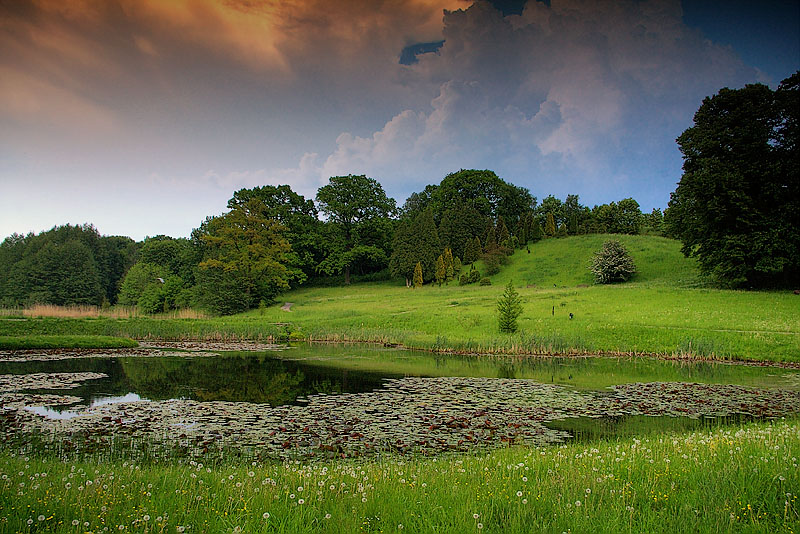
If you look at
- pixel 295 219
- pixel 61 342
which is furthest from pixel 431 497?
pixel 295 219

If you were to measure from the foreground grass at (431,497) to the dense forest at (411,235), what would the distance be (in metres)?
41.0

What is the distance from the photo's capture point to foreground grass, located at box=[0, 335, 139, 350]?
28.4 m

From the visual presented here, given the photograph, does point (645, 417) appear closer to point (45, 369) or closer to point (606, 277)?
point (45, 369)

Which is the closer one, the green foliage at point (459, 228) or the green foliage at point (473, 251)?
the green foliage at point (473, 251)

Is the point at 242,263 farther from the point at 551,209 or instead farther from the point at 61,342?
the point at 551,209

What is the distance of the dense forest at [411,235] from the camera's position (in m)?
41.9

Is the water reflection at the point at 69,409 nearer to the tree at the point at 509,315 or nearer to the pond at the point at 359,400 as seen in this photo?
the pond at the point at 359,400

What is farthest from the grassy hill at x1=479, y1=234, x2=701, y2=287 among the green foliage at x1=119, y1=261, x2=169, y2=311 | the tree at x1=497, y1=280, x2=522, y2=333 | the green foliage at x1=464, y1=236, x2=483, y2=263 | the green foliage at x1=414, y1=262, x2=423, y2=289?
the green foliage at x1=119, y1=261, x2=169, y2=311

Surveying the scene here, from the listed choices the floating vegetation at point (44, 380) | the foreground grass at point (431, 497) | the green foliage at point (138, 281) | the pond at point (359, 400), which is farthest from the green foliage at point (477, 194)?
the foreground grass at point (431, 497)

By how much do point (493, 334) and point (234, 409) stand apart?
21446 millimetres

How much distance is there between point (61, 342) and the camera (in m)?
29.9

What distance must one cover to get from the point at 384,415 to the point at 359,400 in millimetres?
2341

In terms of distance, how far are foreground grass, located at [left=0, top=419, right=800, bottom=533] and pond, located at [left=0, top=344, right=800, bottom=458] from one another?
344 centimetres

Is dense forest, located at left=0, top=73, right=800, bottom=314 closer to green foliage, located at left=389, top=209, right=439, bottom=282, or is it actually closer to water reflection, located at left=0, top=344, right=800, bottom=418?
green foliage, located at left=389, top=209, right=439, bottom=282
